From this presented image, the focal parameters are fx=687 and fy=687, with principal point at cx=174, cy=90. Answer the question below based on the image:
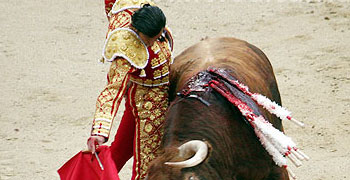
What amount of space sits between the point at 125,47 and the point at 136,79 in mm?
275

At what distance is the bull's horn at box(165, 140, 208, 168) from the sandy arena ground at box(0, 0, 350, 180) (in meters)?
2.42

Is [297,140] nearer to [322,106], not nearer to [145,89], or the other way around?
[322,106]

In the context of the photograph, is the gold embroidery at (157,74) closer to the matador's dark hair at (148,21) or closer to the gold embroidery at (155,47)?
the gold embroidery at (155,47)

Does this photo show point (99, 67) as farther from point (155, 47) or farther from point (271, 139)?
point (271, 139)

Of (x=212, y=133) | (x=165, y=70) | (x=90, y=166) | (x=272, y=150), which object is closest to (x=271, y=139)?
(x=272, y=150)

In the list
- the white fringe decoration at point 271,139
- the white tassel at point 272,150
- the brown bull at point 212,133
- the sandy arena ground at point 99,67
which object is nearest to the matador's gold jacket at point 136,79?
the brown bull at point 212,133

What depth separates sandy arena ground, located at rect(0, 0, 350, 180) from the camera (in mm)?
5941

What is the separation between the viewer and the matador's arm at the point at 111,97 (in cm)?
357

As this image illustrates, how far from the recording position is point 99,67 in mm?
7895

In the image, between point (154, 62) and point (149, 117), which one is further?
point (149, 117)

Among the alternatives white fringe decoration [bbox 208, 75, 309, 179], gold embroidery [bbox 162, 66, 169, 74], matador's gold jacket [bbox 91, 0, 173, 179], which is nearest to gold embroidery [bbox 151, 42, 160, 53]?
matador's gold jacket [bbox 91, 0, 173, 179]

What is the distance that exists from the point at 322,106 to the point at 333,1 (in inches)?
118

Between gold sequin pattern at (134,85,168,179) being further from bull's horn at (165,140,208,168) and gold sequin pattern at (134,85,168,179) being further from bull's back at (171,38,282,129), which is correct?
bull's horn at (165,140,208,168)

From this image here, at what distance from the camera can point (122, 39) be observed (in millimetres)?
3676
